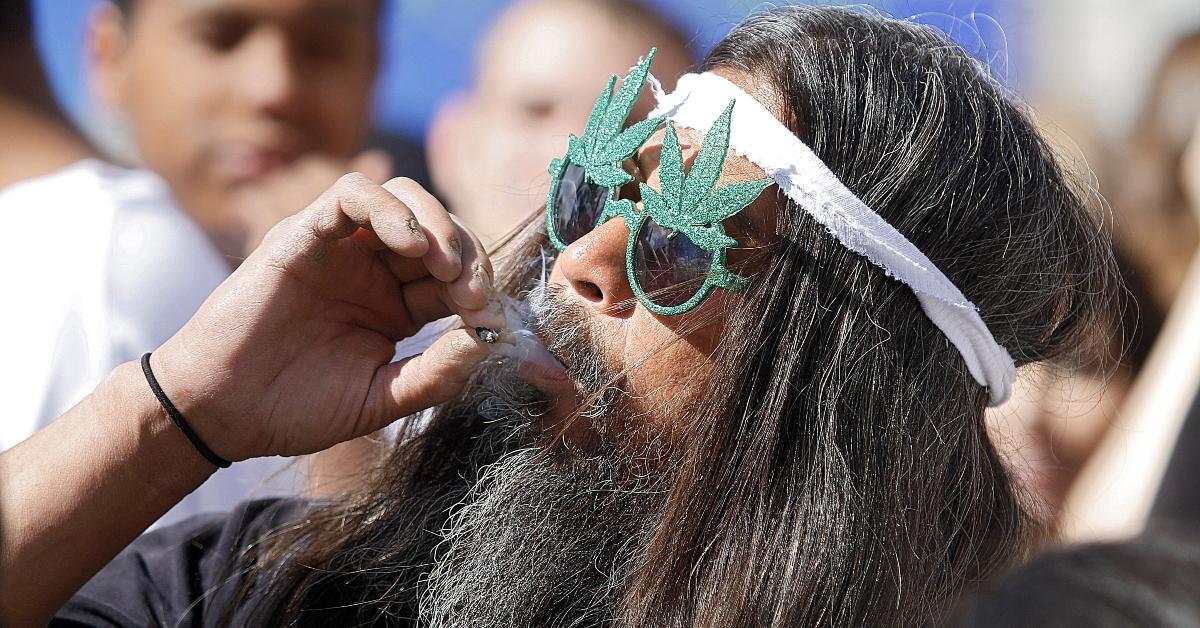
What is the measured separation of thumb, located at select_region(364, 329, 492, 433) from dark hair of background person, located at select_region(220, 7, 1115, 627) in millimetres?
219

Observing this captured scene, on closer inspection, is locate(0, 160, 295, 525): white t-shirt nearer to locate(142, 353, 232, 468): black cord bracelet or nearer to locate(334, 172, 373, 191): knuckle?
locate(142, 353, 232, 468): black cord bracelet

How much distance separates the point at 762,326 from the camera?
1611 mm

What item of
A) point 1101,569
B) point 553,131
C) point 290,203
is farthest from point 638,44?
point 1101,569

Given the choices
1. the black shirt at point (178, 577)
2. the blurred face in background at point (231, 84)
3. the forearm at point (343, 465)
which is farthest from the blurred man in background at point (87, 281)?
the black shirt at point (178, 577)

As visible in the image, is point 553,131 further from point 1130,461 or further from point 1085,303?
point 1130,461

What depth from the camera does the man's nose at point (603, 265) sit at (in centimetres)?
168

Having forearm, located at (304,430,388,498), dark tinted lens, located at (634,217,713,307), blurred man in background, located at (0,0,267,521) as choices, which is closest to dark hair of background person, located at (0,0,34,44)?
blurred man in background, located at (0,0,267,521)

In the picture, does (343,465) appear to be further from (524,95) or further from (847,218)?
(524,95)

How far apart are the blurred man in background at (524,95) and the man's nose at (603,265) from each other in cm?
152

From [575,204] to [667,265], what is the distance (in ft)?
0.87

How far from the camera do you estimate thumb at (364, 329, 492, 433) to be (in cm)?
163

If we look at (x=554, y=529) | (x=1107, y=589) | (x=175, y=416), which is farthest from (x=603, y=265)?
(x=1107, y=589)

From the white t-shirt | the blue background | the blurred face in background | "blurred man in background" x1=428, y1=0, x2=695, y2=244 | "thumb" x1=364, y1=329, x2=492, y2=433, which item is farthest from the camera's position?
the blue background

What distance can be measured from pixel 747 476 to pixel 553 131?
7.01ft
